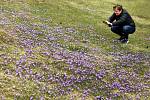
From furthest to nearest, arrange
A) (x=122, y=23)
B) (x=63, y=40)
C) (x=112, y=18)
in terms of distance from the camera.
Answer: (x=112, y=18)
(x=122, y=23)
(x=63, y=40)

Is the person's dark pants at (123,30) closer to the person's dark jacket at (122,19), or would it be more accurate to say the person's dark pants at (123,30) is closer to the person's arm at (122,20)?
the person's dark jacket at (122,19)

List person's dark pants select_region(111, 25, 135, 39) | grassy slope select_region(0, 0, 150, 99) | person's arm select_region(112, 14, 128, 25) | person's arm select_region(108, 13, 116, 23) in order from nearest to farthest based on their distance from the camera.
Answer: grassy slope select_region(0, 0, 150, 99) < person's arm select_region(112, 14, 128, 25) < person's arm select_region(108, 13, 116, 23) < person's dark pants select_region(111, 25, 135, 39)

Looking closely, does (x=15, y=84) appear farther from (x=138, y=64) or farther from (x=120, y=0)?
(x=120, y=0)

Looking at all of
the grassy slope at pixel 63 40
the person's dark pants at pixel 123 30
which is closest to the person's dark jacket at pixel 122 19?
the person's dark pants at pixel 123 30

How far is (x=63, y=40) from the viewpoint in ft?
78.0

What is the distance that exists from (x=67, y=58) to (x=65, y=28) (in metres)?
7.99

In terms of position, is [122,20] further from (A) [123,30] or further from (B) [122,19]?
(A) [123,30]

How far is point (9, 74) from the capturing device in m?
16.3

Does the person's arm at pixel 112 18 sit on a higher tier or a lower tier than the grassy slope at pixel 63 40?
higher

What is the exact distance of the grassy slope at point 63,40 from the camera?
52.2ft

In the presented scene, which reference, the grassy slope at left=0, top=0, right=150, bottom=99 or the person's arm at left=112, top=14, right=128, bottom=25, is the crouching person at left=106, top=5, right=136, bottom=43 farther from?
the grassy slope at left=0, top=0, right=150, bottom=99

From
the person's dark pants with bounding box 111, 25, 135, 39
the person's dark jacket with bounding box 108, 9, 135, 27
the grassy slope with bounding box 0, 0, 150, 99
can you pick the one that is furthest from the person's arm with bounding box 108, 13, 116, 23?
the grassy slope with bounding box 0, 0, 150, 99

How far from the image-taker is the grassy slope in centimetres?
1591

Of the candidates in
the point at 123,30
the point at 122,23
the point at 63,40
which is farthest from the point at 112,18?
the point at 63,40
